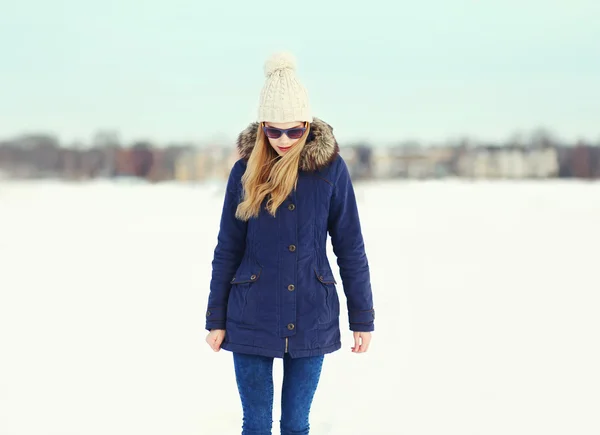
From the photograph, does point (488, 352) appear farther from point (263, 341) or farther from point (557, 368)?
point (263, 341)

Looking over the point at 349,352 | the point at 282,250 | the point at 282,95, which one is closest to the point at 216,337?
the point at 282,250

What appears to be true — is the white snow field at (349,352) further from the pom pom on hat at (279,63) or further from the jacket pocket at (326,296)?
the pom pom on hat at (279,63)

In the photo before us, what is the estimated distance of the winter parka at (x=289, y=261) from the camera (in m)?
2.80

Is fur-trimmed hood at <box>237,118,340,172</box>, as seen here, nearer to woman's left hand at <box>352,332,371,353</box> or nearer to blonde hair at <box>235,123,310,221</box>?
blonde hair at <box>235,123,310,221</box>

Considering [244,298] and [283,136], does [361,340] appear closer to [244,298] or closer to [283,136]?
[244,298]

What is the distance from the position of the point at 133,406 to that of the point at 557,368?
9.91 ft

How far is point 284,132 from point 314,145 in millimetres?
125

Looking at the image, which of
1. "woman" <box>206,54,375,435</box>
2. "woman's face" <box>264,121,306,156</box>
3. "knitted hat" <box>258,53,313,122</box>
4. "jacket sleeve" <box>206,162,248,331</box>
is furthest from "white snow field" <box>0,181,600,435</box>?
"knitted hat" <box>258,53,313,122</box>

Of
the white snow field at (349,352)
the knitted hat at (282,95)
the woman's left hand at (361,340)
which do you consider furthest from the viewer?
the white snow field at (349,352)

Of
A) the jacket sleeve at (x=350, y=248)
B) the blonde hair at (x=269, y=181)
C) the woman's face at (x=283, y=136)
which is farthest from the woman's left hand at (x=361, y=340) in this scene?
the woman's face at (x=283, y=136)

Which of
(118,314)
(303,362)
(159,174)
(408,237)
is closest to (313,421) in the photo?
(303,362)

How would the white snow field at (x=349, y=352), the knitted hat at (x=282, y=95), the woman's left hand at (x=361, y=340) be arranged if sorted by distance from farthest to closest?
the white snow field at (x=349, y=352)
the woman's left hand at (x=361, y=340)
the knitted hat at (x=282, y=95)

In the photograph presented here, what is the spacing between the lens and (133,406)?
180 inches

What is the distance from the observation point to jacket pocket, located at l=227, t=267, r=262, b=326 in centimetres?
282
